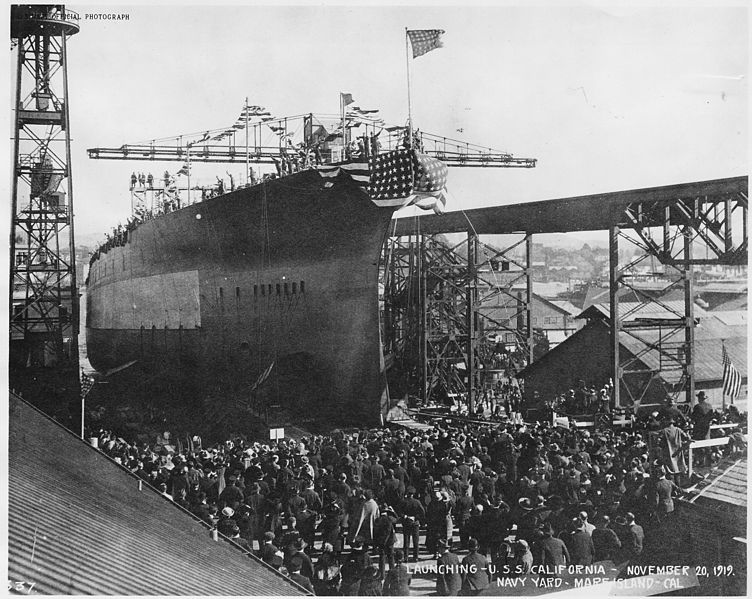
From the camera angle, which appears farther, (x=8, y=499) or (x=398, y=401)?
(x=398, y=401)

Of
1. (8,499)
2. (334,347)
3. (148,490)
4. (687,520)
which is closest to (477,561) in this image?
(687,520)

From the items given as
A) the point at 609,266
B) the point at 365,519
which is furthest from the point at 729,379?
the point at 365,519

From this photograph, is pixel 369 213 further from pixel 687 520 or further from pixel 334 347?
pixel 687 520

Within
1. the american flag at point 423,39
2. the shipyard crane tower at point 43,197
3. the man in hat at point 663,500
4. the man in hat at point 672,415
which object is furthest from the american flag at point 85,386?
the man in hat at point 672,415

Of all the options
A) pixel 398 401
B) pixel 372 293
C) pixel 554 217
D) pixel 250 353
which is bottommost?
pixel 398 401

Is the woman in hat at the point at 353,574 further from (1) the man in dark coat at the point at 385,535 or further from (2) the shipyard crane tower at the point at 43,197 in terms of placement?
(2) the shipyard crane tower at the point at 43,197

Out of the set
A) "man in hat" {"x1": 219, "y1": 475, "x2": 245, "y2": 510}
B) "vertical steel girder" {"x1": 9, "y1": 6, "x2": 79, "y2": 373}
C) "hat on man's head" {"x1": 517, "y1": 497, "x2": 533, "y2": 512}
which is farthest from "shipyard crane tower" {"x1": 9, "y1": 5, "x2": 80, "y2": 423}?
"hat on man's head" {"x1": 517, "y1": 497, "x2": 533, "y2": 512}

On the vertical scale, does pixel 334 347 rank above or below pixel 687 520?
above

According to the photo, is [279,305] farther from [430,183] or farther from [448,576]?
[448,576]
